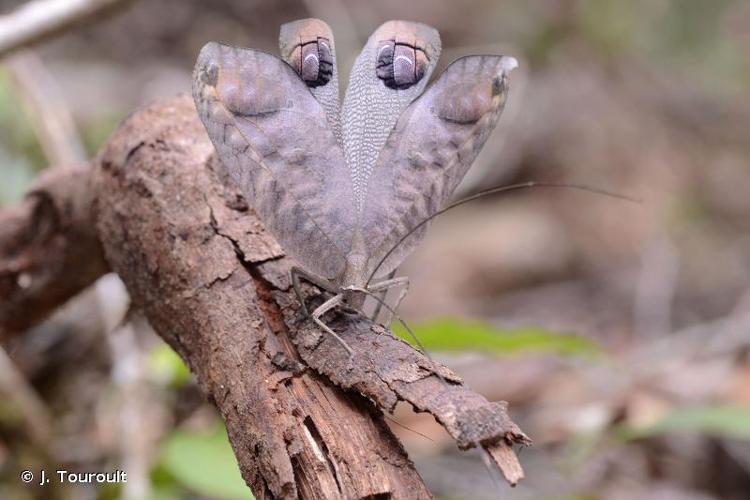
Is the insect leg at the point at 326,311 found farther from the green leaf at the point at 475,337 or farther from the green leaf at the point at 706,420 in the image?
the green leaf at the point at 706,420

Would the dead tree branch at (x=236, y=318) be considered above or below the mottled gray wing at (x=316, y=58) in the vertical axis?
below

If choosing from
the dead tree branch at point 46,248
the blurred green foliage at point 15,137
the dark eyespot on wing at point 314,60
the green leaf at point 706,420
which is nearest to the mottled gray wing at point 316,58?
the dark eyespot on wing at point 314,60

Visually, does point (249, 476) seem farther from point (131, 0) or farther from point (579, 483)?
point (579, 483)

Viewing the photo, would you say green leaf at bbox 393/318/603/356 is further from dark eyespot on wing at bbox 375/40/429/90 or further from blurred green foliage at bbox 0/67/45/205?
blurred green foliage at bbox 0/67/45/205

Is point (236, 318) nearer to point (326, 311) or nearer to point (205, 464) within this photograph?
point (326, 311)

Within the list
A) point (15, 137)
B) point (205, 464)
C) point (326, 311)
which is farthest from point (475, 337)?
point (15, 137)

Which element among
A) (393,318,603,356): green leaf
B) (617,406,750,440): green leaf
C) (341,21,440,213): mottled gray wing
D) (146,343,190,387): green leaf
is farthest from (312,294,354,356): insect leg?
(617,406,750,440): green leaf

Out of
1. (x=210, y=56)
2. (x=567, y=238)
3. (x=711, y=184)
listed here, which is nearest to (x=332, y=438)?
(x=210, y=56)
